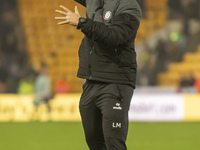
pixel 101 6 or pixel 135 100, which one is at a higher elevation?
pixel 101 6

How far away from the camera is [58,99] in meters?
16.3

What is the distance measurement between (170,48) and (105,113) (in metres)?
15.5

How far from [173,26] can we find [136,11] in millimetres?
16757

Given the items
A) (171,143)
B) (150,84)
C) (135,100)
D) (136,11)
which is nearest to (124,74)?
(136,11)

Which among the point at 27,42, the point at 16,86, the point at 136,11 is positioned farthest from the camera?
the point at 27,42

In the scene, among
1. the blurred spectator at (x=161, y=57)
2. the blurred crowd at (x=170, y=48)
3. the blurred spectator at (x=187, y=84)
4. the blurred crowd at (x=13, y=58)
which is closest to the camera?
the blurred spectator at (x=187, y=84)

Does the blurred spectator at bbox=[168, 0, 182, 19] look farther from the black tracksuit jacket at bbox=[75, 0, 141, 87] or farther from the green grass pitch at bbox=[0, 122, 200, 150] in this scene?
the black tracksuit jacket at bbox=[75, 0, 141, 87]

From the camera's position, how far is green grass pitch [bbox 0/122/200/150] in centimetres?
925

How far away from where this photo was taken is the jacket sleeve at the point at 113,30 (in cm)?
441

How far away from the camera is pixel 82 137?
428 inches

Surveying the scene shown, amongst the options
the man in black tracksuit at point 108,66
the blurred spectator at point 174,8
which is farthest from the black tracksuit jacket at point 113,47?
the blurred spectator at point 174,8

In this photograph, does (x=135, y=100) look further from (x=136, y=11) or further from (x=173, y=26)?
(x=136, y=11)

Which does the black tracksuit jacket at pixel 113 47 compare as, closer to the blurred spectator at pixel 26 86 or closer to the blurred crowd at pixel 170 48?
the blurred spectator at pixel 26 86

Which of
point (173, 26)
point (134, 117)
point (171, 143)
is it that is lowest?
point (134, 117)
